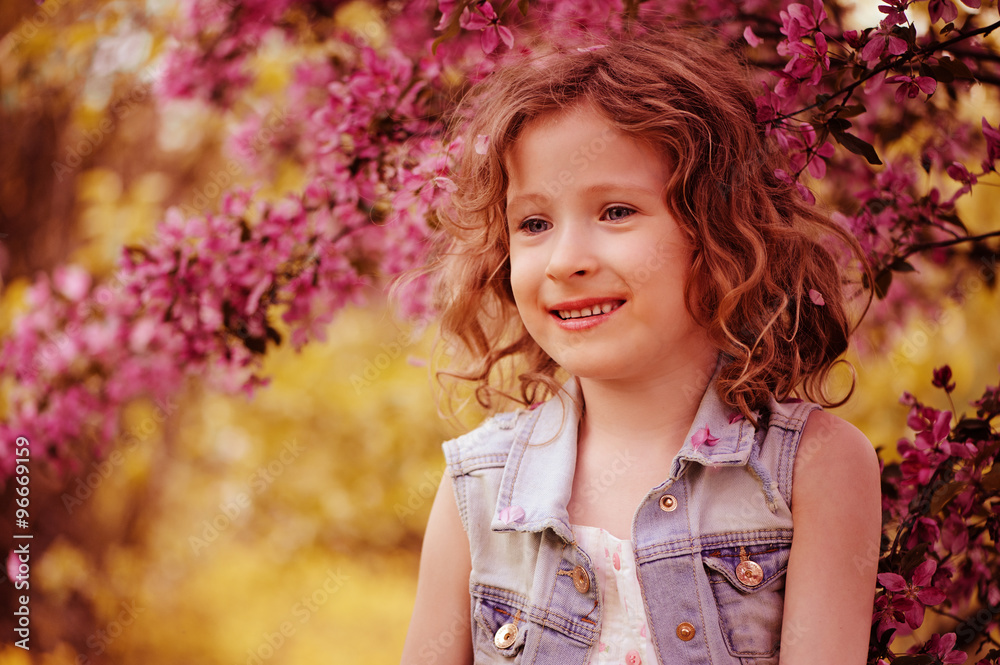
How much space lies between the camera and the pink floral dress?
3.97 ft

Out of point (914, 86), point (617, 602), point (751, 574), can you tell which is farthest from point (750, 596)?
point (914, 86)

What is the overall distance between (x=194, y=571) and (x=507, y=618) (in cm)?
315

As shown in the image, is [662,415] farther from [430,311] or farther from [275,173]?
[275,173]

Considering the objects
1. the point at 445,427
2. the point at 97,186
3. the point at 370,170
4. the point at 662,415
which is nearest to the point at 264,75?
the point at 97,186

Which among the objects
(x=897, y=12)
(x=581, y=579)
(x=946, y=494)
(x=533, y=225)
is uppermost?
(x=897, y=12)

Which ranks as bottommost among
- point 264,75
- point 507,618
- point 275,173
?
point 507,618

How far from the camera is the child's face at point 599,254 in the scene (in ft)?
3.96

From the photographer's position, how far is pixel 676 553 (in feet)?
3.94

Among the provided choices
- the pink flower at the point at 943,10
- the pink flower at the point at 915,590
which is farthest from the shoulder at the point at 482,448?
the pink flower at the point at 943,10

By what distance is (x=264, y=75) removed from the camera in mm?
3516

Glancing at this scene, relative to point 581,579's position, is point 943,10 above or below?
above

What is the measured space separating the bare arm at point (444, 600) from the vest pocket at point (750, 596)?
0.39m

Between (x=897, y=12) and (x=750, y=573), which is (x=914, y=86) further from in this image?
(x=750, y=573)

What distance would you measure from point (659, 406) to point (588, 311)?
7.9 inches
